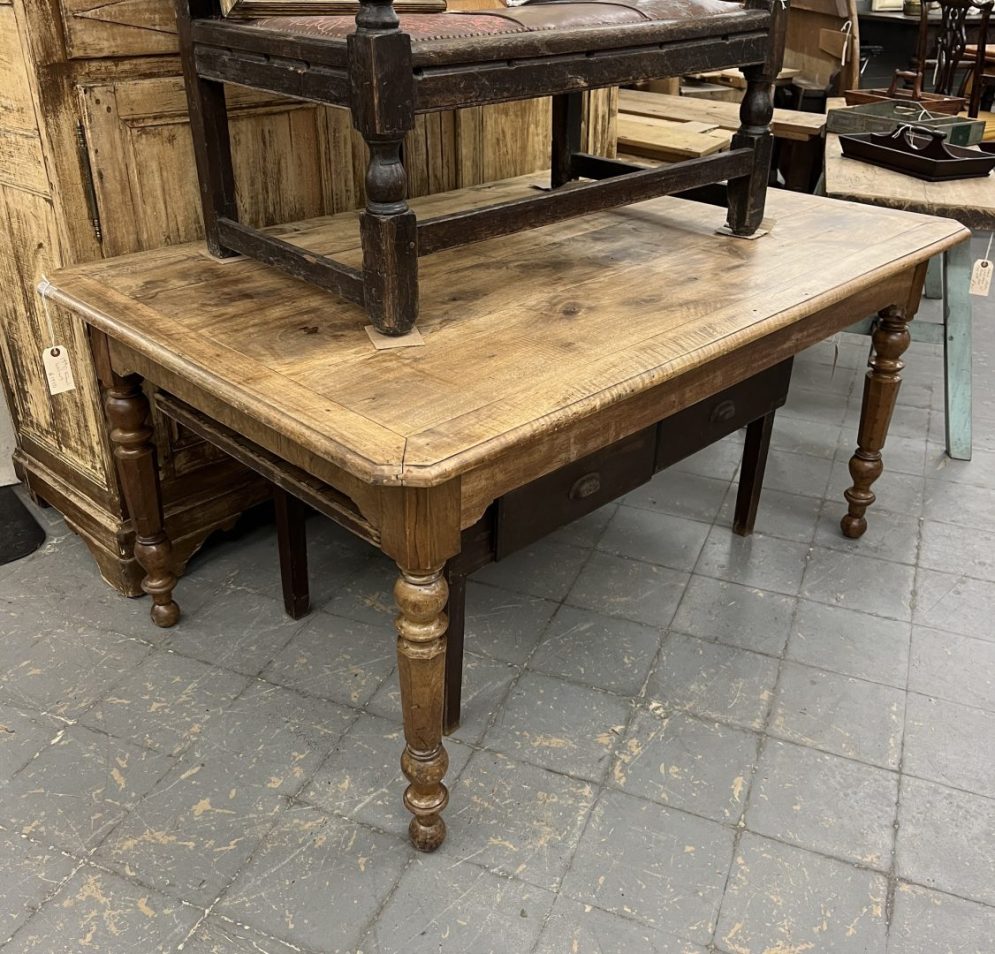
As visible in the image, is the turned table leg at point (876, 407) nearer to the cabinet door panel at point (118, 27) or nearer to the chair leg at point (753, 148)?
the chair leg at point (753, 148)

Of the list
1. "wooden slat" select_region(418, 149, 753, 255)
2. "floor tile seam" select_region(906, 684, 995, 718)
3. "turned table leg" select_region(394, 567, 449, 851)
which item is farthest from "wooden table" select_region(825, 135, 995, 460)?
"turned table leg" select_region(394, 567, 449, 851)

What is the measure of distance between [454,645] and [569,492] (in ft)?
1.13

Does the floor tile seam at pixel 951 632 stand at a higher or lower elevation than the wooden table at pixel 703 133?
lower

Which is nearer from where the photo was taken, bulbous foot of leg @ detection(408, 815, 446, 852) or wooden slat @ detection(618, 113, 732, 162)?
bulbous foot of leg @ detection(408, 815, 446, 852)

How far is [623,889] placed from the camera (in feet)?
4.96

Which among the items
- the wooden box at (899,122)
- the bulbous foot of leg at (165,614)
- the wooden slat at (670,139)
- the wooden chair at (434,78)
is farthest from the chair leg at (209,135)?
the wooden box at (899,122)

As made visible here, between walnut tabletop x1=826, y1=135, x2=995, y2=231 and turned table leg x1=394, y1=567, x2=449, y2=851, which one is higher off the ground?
walnut tabletop x1=826, y1=135, x2=995, y2=231

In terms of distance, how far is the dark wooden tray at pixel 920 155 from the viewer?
9.11ft

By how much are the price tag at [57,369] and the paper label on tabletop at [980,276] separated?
232cm

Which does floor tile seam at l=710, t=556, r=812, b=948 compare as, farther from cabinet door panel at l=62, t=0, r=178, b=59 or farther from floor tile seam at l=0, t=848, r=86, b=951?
cabinet door panel at l=62, t=0, r=178, b=59

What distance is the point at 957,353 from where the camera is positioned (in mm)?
2844

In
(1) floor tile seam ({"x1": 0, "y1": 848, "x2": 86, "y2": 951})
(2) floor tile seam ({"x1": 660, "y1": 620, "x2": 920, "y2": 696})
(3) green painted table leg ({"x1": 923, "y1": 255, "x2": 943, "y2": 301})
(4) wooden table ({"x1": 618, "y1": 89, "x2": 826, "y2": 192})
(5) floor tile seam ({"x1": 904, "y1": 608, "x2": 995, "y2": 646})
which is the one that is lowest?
(5) floor tile seam ({"x1": 904, "y1": 608, "x2": 995, "y2": 646})

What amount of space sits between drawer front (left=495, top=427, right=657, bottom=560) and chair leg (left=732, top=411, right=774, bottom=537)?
2.12 ft

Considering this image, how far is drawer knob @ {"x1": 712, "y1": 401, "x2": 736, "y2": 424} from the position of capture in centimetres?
194
